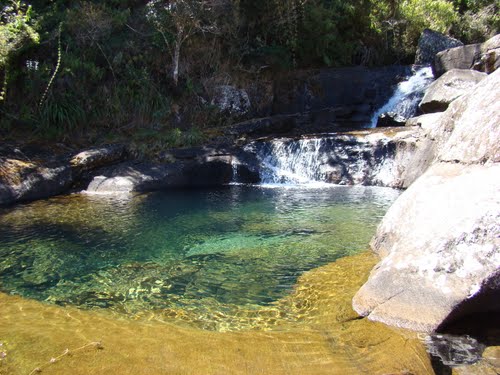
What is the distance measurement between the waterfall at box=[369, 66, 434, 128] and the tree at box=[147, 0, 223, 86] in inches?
230

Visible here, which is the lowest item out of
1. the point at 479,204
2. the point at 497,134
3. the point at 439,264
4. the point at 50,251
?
the point at 50,251

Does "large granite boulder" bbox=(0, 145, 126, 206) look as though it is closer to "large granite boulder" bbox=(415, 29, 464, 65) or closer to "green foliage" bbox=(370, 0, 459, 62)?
"large granite boulder" bbox=(415, 29, 464, 65)

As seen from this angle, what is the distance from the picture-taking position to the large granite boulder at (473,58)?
12.6 metres

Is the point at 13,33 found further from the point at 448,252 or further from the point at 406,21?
the point at 406,21

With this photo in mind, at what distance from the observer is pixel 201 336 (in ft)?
11.4

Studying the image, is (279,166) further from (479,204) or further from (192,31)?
(479,204)

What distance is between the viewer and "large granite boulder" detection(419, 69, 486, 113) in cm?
1105

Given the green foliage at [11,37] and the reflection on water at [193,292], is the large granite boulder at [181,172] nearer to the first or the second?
the reflection on water at [193,292]

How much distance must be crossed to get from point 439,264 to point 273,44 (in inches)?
494

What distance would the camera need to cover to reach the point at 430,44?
15.2m

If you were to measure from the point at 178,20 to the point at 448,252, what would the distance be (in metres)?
11.0

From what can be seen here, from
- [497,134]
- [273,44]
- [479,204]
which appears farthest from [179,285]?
[273,44]

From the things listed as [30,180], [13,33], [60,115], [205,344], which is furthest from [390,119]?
[205,344]

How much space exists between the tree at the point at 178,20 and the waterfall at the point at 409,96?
19.2 ft
